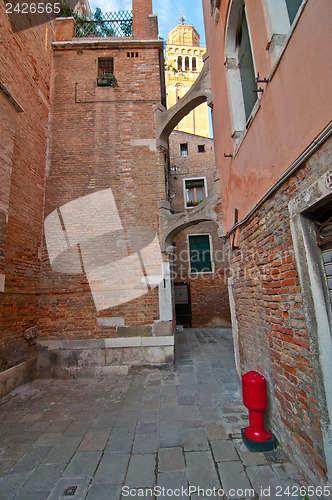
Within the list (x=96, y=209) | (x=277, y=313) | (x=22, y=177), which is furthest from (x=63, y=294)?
(x=277, y=313)

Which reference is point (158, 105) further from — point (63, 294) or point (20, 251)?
point (63, 294)

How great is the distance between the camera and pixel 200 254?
13.0 m

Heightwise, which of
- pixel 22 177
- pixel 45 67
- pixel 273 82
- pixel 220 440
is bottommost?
pixel 220 440

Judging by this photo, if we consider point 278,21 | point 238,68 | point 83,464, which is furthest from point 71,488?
point 238,68

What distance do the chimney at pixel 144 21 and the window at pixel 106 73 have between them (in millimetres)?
1143

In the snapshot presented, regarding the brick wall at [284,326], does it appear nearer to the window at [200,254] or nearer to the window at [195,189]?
the window at [200,254]

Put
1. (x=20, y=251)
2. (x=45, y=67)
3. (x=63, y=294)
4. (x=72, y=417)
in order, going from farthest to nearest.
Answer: (x=45, y=67) < (x=63, y=294) < (x=20, y=251) < (x=72, y=417)

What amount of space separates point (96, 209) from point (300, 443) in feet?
18.2

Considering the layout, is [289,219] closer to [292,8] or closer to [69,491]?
[292,8]

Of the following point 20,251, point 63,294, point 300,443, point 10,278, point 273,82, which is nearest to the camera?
point 300,443

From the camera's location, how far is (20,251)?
5.06 m

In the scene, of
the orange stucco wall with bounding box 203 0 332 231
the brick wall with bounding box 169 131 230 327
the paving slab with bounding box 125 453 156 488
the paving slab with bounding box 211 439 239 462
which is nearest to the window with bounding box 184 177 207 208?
the brick wall with bounding box 169 131 230 327

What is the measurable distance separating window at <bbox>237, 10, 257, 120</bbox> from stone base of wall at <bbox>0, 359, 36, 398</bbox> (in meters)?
6.05

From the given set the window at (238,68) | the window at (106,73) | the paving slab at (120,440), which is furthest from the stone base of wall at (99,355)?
the window at (106,73)
